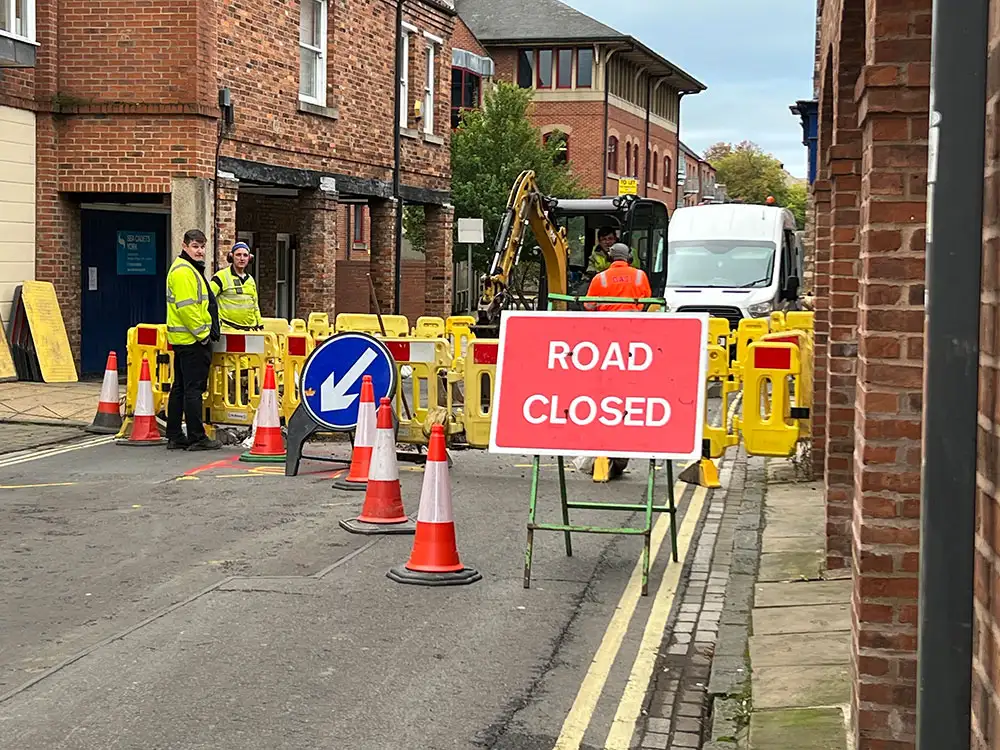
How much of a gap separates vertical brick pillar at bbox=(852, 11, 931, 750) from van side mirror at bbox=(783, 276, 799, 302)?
21306mm

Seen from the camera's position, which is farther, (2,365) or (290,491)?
(2,365)

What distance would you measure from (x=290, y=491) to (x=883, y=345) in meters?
7.17

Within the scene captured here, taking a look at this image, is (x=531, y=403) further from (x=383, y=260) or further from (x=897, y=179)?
(x=383, y=260)

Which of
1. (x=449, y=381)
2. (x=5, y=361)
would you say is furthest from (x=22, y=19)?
(x=449, y=381)

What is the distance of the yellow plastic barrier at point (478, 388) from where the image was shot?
42.8 feet

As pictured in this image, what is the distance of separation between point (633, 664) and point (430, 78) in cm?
2653

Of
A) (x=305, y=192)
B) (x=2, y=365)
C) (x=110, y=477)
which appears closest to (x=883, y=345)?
(x=110, y=477)

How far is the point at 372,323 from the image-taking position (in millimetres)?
18781

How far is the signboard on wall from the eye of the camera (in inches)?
930

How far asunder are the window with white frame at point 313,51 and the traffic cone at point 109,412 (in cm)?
1086

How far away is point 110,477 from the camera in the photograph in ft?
41.1

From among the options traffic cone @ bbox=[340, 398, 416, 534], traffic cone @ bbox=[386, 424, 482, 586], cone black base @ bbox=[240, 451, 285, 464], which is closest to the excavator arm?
cone black base @ bbox=[240, 451, 285, 464]

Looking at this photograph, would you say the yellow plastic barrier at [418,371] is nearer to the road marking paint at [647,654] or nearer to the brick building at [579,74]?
the road marking paint at [647,654]

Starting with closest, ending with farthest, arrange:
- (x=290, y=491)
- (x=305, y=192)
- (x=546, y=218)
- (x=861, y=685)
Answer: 1. (x=861, y=685)
2. (x=290, y=491)
3. (x=546, y=218)
4. (x=305, y=192)
